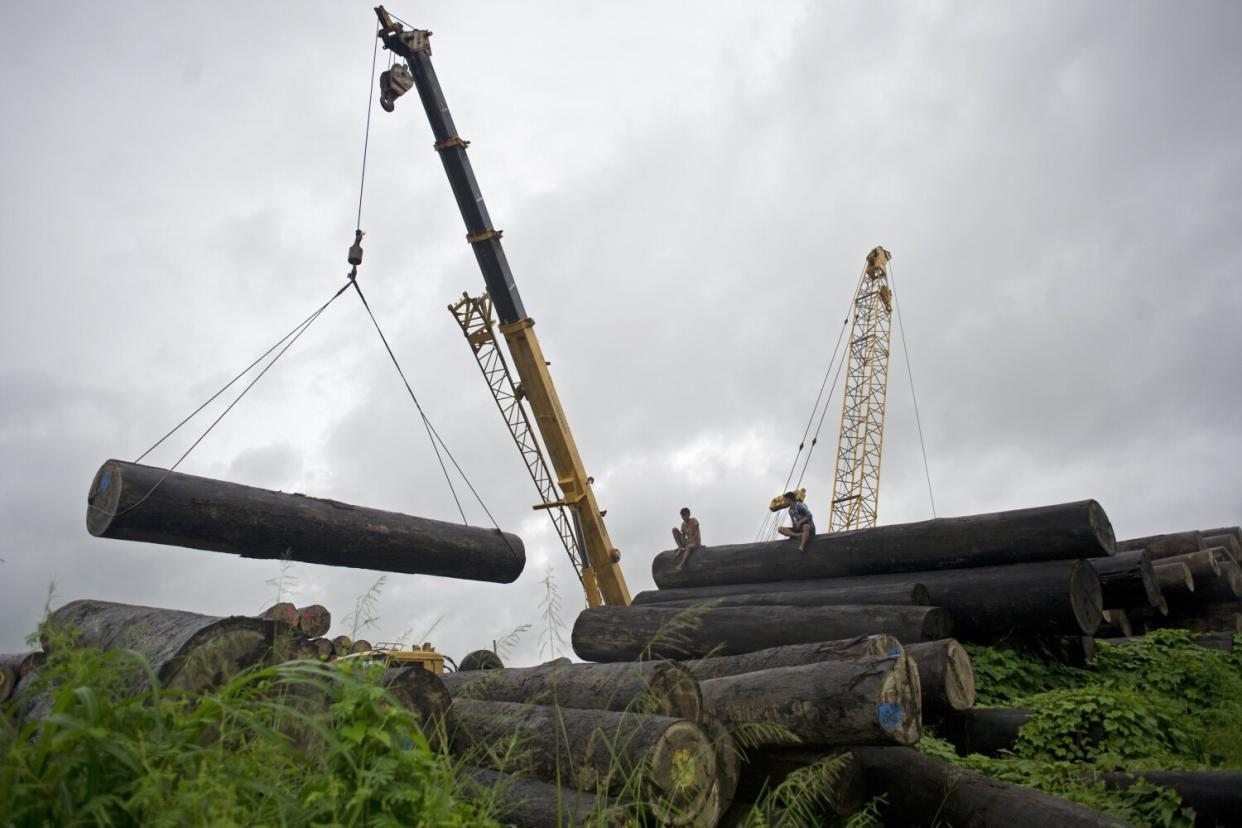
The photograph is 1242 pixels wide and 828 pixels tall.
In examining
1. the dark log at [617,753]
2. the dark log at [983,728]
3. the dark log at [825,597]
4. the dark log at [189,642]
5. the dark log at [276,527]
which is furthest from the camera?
the dark log at [825,597]

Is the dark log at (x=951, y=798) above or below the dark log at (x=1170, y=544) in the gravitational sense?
below

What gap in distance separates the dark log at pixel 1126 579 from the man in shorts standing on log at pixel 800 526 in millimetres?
3010

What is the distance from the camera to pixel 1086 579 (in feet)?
26.7

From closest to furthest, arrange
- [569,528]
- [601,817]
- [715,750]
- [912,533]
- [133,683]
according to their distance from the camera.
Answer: [601,817] → [133,683] → [715,750] → [912,533] → [569,528]

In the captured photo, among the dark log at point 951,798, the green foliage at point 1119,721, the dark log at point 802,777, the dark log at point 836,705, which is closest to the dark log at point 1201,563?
the green foliage at point 1119,721

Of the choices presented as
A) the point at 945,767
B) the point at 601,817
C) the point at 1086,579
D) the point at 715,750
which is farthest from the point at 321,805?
the point at 1086,579

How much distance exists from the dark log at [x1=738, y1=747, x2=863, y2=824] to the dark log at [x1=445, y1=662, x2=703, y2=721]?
0.61m

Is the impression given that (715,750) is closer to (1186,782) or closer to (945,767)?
(945,767)

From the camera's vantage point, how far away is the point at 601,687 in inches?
198

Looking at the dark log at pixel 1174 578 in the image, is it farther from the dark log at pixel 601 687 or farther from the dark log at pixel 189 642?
the dark log at pixel 189 642

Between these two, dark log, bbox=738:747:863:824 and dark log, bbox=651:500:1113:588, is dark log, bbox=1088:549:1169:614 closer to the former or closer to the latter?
dark log, bbox=651:500:1113:588

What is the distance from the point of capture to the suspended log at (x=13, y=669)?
525 centimetres

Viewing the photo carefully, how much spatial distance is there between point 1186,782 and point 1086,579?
378 centimetres

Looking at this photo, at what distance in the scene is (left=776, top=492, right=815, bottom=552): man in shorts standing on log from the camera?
10.2 metres
